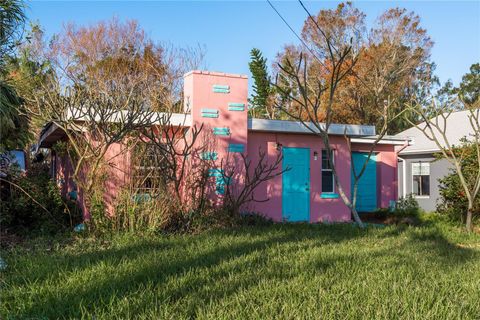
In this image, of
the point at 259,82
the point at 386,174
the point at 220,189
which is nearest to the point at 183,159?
the point at 220,189

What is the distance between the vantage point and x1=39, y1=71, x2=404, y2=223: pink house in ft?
36.8

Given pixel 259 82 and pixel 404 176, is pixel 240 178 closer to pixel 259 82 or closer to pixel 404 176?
pixel 404 176

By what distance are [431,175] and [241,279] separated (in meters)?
14.1

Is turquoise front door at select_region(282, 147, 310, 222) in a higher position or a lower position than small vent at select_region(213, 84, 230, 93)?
lower

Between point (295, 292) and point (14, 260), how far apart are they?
4.28 meters

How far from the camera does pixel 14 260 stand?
6.64 meters

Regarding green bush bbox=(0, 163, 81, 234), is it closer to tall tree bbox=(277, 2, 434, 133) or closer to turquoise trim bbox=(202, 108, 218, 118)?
turquoise trim bbox=(202, 108, 218, 118)

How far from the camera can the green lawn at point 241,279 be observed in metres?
4.30

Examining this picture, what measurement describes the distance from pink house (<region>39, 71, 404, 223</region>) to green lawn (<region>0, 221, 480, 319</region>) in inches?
130

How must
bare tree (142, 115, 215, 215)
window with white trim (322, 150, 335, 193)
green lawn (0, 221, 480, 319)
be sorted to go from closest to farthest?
green lawn (0, 221, 480, 319)
bare tree (142, 115, 215, 215)
window with white trim (322, 150, 335, 193)

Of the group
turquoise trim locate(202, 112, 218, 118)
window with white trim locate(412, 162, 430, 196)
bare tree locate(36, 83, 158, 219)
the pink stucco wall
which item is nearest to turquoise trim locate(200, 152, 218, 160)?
turquoise trim locate(202, 112, 218, 118)

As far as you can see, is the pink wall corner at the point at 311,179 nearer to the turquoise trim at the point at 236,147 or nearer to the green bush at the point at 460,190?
the turquoise trim at the point at 236,147

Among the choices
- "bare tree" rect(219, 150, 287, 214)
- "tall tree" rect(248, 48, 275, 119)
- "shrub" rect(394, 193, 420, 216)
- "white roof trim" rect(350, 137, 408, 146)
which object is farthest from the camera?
"tall tree" rect(248, 48, 275, 119)

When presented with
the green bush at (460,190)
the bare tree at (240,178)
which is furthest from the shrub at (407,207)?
the bare tree at (240,178)
